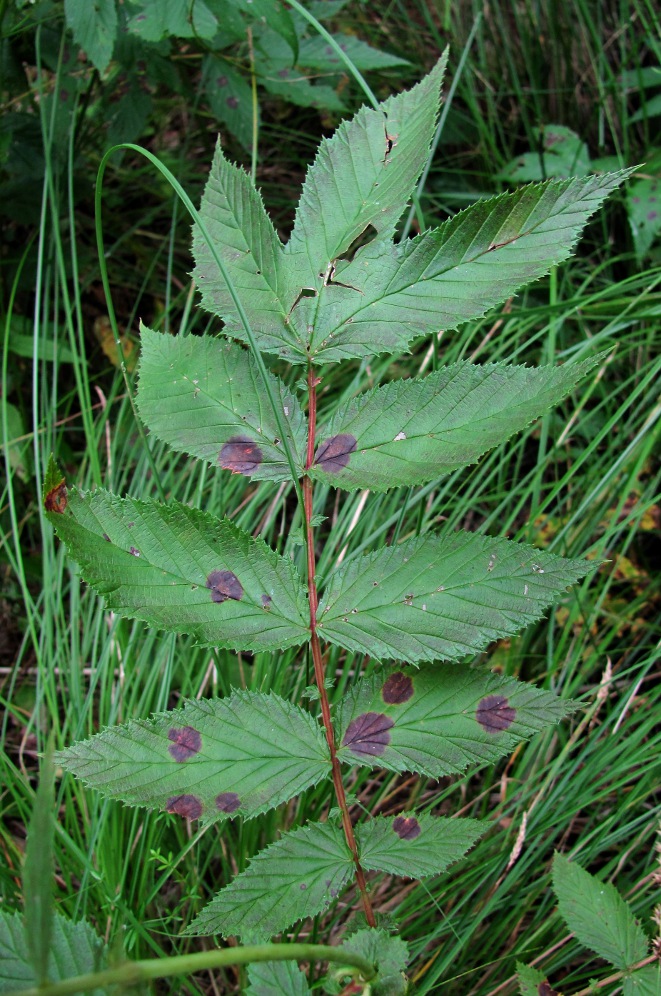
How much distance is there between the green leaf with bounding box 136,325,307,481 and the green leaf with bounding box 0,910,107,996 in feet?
1.62

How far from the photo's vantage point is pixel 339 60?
75.0 inches

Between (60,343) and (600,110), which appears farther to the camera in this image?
(600,110)

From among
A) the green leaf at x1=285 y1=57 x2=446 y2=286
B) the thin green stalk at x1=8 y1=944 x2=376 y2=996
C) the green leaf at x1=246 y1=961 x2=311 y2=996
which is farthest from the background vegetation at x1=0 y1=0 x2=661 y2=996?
the thin green stalk at x1=8 y1=944 x2=376 y2=996

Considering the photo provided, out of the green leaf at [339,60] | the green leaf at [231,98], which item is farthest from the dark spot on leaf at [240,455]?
the green leaf at [339,60]

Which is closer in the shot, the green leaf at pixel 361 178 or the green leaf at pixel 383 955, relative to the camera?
the green leaf at pixel 383 955

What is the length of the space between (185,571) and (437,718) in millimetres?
321

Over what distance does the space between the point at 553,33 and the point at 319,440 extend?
2.02m

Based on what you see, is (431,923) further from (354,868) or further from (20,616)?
(20,616)

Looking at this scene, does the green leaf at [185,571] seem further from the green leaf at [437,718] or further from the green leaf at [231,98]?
the green leaf at [231,98]

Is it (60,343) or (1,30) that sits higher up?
(1,30)

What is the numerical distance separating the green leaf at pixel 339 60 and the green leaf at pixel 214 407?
3.96 feet

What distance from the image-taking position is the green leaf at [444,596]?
841 millimetres

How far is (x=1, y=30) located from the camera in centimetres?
161

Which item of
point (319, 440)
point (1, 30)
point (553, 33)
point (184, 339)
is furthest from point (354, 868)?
point (553, 33)
